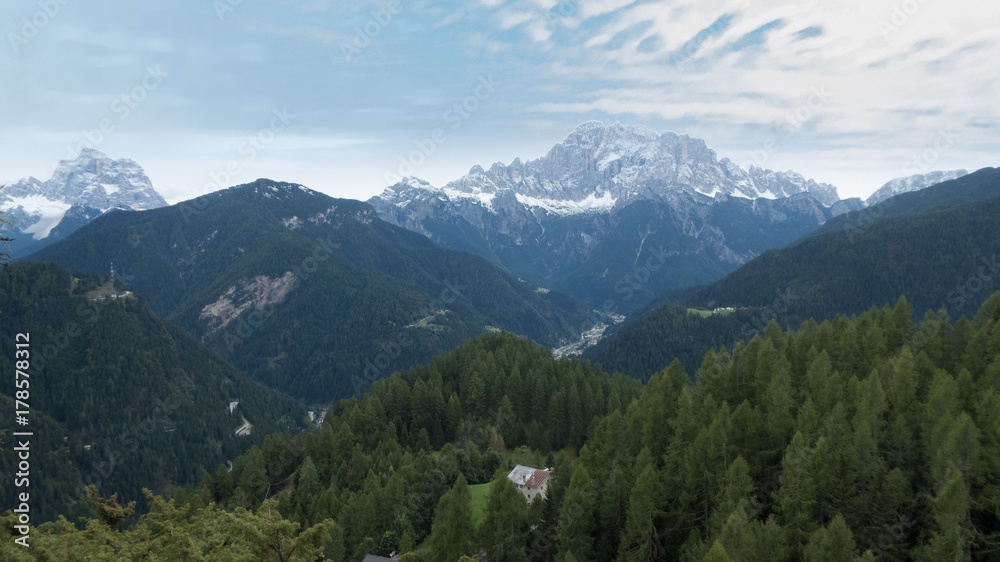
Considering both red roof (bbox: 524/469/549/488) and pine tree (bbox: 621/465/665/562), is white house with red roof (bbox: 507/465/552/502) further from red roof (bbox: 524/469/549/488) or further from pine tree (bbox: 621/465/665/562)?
pine tree (bbox: 621/465/665/562)

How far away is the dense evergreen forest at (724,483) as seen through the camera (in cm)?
3372

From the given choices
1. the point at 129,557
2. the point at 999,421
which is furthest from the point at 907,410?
the point at 129,557

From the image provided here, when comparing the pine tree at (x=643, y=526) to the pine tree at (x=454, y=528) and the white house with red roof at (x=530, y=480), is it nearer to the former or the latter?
the pine tree at (x=454, y=528)

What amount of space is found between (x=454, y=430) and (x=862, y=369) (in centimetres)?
6899

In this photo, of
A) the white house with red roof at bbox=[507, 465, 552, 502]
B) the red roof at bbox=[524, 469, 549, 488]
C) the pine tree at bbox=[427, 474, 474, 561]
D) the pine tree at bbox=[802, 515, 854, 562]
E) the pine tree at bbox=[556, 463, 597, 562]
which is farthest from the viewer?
the red roof at bbox=[524, 469, 549, 488]

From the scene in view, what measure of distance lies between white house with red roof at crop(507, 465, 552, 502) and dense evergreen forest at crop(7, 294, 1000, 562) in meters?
5.82

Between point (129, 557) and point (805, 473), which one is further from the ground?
point (129, 557)

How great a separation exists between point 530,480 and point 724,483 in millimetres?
31610

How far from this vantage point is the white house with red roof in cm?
7138

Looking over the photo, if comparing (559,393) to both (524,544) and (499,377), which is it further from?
(524,544)

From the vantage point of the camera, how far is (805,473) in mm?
42219

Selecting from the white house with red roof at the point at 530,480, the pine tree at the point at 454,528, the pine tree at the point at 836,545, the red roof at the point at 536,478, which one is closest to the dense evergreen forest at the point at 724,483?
the pine tree at the point at 836,545

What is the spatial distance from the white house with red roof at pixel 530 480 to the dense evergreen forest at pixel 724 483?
5.82m

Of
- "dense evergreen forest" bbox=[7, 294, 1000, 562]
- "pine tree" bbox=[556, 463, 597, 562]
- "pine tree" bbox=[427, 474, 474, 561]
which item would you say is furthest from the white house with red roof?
"pine tree" bbox=[556, 463, 597, 562]
